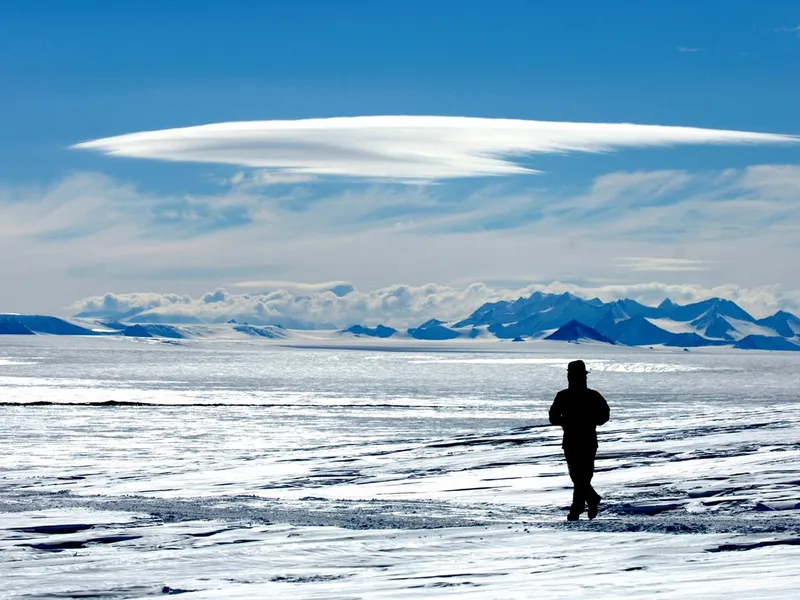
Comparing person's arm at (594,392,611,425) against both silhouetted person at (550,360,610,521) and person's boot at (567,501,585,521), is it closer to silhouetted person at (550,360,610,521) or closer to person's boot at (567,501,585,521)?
silhouetted person at (550,360,610,521)

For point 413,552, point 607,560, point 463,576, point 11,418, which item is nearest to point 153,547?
point 413,552

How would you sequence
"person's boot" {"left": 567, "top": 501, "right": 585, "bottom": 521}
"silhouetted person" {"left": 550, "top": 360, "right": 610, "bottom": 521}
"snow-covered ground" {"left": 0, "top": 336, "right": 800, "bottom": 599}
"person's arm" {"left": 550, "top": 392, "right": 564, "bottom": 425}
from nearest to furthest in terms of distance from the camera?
1. "snow-covered ground" {"left": 0, "top": 336, "right": 800, "bottom": 599}
2. "person's boot" {"left": 567, "top": 501, "right": 585, "bottom": 521}
3. "silhouetted person" {"left": 550, "top": 360, "right": 610, "bottom": 521}
4. "person's arm" {"left": 550, "top": 392, "right": 564, "bottom": 425}

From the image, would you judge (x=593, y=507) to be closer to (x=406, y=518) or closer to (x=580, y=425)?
(x=580, y=425)

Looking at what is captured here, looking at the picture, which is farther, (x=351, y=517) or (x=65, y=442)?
(x=65, y=442)

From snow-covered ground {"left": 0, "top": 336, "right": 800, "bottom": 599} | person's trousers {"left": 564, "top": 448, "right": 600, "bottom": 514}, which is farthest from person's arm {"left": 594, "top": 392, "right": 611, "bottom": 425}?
snow-covered ground {"left": 0, "top": 336, "right": 800, "bottom": 599}

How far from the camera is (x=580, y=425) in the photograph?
1417 cm

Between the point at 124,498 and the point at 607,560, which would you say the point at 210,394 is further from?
the point at 607,560

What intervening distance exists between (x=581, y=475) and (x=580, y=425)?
68 centimetres

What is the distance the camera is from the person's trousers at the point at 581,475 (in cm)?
1398

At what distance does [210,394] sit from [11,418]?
37.6 m

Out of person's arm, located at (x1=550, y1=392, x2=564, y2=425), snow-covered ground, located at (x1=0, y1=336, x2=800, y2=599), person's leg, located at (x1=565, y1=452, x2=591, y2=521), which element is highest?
person's arm, located at (x1=550, y1=392, x2=564, y2=425)

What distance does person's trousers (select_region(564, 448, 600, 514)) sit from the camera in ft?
45.9

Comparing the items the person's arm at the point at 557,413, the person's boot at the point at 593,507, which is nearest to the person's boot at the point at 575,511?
the person's boot at the point at 593,507

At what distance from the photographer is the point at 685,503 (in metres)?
15.7
